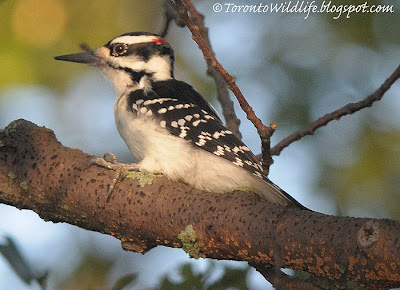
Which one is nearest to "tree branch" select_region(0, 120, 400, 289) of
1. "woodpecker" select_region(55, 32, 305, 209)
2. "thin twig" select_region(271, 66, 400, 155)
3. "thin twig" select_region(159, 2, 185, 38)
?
"woodpecker" select_region(55, 32, 305, 209)

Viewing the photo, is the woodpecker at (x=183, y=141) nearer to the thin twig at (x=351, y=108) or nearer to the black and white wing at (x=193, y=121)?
the black and white wing at (x=193, y=121)

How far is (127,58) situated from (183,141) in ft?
3.08

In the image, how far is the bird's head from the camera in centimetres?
426

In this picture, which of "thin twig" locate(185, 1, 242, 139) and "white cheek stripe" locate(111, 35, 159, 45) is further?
"white cheek stripe" locate(111, 35, 159, 45)

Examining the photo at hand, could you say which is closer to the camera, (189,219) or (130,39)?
(189,219)

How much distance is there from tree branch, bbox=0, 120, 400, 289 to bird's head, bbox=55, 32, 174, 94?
3.57 ft

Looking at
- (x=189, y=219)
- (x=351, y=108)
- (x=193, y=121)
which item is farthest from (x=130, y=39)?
(x=189, y=219)

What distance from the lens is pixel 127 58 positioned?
14.1ft

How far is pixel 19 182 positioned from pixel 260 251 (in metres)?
1.22

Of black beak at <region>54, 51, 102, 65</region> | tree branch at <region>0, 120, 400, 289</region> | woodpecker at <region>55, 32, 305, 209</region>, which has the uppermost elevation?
black beak at <region>54, 51, 102, 65</region>

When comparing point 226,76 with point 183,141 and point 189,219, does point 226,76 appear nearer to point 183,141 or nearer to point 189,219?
point 189,219

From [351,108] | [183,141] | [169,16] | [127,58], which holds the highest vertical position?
[169,16]

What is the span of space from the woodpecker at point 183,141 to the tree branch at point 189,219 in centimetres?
46

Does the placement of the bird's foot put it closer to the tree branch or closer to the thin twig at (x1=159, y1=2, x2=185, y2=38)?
the tree branch
